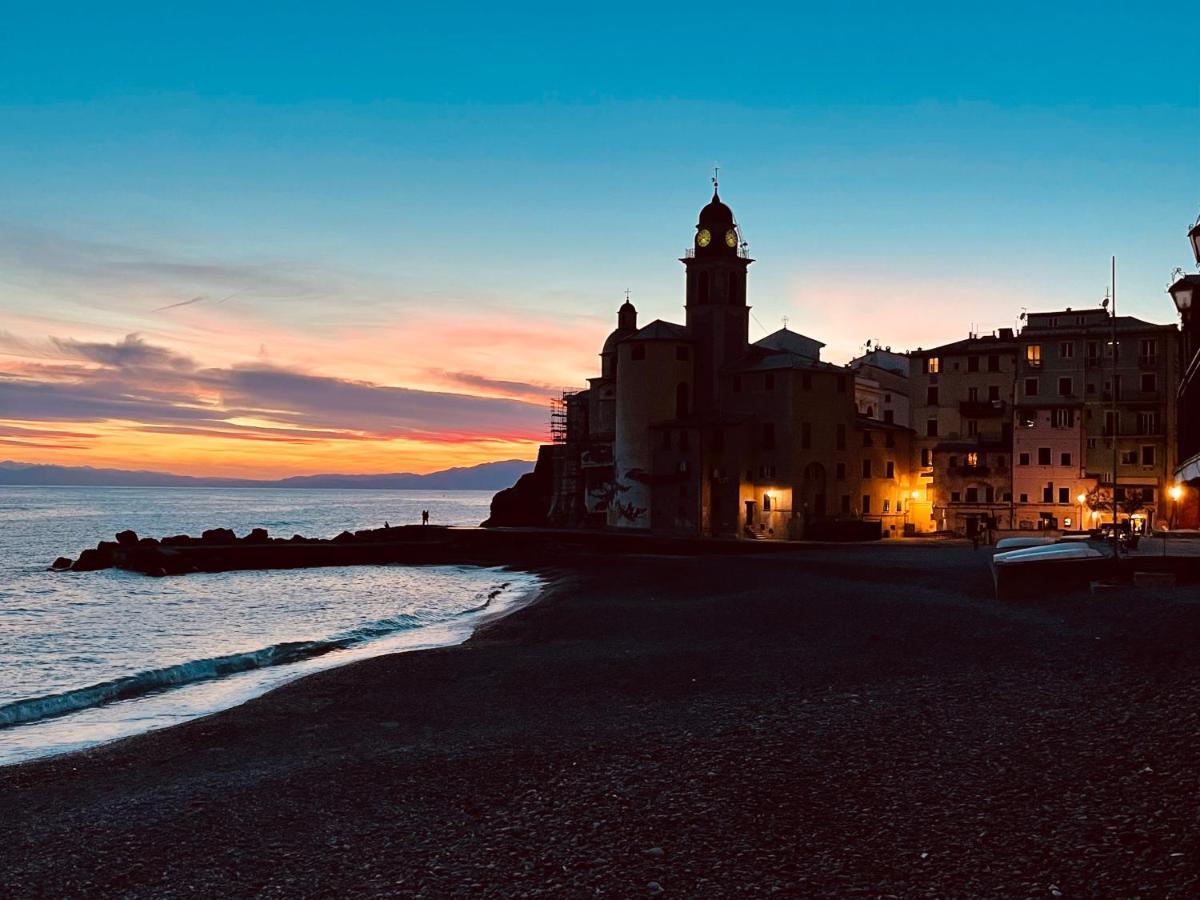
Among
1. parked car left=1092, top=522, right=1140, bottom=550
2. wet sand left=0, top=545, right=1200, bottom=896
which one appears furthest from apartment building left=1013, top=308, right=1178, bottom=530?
wet sand left=0, top=545, right=1200, bottom=896

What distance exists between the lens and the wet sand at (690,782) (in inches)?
343

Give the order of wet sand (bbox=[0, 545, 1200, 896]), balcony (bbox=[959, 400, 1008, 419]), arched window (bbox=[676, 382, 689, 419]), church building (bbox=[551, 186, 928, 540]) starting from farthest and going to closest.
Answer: balcony (bbox=[959, 400, 1008, 419]) < arched window (bbox=[676, 382, 689, 419]) < church building (bbox=[551, 186, 928, 540]) < wet sand (bbox=[0, 545, 1200, 896])

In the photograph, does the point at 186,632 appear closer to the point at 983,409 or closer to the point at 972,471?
the point at 972,471

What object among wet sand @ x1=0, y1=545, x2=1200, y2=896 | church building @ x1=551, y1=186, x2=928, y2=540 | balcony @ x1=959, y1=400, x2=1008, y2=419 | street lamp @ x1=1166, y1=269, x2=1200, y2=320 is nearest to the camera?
wet sand @ x1=0, y1=545, x2=1200, y2=896

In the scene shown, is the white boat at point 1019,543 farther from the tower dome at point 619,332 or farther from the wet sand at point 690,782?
the tower dome at point 619,332

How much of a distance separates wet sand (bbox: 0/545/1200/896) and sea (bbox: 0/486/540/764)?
405cm

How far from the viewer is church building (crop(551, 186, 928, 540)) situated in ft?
234

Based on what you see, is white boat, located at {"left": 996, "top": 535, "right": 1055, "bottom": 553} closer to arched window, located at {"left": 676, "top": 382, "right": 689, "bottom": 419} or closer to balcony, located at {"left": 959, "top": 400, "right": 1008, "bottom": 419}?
arched window, located at {"left": 676, "top": 382, "right": 689, "bottom": 419}

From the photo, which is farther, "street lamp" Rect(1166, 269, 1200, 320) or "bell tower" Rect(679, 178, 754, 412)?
"bell tower" Rect(679, 178, 754, 412)

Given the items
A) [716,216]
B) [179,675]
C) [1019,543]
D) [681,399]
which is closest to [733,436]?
[681,399]

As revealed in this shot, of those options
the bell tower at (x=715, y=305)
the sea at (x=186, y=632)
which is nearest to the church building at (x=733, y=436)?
the bell tower at (x=715, y=305)

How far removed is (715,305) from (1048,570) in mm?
49349

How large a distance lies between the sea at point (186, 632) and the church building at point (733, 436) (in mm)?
14803

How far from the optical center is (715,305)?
7606 cm
